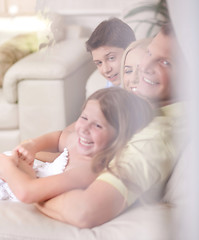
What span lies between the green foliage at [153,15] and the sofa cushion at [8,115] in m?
0.26

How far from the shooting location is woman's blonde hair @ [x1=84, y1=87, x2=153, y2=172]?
3.28 ft

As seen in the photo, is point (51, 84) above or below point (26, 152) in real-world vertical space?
above

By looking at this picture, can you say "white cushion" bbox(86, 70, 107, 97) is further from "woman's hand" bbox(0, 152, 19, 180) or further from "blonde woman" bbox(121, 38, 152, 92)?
"woman's hand" bbox(0, 152, 19, 180)

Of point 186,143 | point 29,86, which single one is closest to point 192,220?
point 186,143

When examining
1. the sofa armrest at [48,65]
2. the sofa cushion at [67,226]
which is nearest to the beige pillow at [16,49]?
the sofa armrest at [48,65]

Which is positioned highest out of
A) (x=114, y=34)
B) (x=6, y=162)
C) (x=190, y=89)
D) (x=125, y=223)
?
(x=114, y=34)

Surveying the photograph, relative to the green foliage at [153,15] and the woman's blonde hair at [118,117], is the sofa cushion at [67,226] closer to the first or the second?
the woman's blonde hair at [118,117]

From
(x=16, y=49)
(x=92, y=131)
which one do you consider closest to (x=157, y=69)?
(x=92, y=131)

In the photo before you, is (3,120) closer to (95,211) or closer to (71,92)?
(71,92)

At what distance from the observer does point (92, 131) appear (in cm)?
101

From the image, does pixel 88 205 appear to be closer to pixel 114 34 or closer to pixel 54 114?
pixel 54 114

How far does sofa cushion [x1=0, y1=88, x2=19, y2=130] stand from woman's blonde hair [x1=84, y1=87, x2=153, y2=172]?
6.3 inches

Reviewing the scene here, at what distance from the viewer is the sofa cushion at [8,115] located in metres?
1.04

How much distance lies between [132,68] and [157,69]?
1.8 inches
